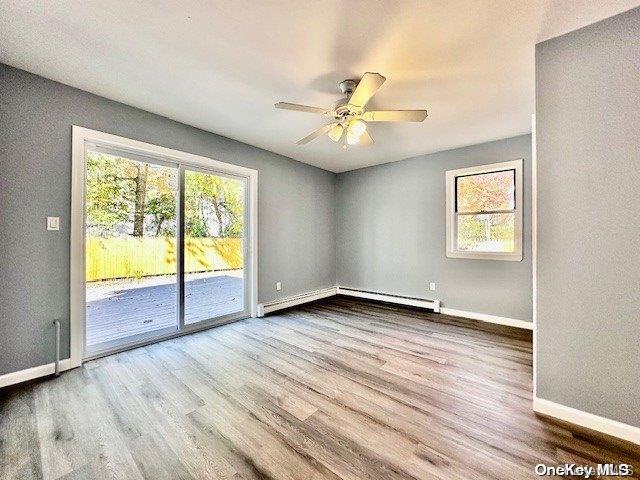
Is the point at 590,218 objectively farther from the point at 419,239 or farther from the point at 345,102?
the point at 419,239

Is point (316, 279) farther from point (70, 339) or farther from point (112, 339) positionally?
point (70, 339)

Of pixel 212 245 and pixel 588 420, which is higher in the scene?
pixel 212 245

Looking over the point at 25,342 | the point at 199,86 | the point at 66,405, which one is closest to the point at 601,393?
the point at 66,405

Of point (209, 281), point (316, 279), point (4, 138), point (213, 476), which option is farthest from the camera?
point (316, 279)

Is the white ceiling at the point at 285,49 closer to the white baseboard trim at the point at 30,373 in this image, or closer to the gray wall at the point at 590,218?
the gray wall at the point at 590,218

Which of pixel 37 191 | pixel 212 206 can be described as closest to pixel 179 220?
pixel 212 206

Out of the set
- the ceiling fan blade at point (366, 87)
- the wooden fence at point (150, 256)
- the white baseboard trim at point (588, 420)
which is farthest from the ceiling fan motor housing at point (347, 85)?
the white baseboard trim at point (588, 420)

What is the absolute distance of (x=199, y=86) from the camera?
7.71 ft

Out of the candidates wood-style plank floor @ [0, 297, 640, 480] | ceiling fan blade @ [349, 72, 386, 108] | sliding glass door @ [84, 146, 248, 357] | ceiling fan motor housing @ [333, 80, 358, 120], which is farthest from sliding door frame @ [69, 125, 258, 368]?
ceiling fan blade @ [349, 72, 386, 108]

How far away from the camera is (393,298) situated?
4.61m

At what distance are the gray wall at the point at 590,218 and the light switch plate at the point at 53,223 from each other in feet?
13.0

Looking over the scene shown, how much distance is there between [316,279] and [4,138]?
419 centimetres

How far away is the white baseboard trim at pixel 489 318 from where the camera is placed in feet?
11.2

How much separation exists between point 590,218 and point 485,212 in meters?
2.30
